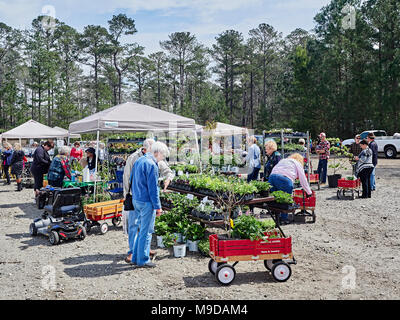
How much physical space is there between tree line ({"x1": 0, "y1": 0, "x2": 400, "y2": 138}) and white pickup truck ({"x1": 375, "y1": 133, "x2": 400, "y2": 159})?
16.8 ft

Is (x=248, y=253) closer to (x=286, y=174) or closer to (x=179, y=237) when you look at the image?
(x=179, y=237)

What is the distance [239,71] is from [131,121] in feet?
125

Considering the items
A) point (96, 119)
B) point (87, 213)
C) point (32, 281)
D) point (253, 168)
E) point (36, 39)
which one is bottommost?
point (32, 281)

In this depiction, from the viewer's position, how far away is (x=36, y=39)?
33750 millimetres

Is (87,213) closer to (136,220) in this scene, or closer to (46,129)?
(136,220)

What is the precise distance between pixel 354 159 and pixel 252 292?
8188 mm

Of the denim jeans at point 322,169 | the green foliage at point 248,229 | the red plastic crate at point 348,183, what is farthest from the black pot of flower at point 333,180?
the green foliage at point 248,229

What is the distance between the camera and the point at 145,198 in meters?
4.68

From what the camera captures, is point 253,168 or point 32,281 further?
point 253,168

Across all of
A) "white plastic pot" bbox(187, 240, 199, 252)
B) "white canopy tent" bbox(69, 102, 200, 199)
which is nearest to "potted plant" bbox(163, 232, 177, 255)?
"white plastic pot" bbox(187, 240, 199, 252)

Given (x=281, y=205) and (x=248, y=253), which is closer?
(x=248, y=253)

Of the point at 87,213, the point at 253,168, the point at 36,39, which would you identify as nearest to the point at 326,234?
the point at 253,168

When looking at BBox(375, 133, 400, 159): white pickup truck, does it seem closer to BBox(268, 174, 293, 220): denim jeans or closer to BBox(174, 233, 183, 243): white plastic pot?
BBox(268, 174, 293, 220): denim jeans

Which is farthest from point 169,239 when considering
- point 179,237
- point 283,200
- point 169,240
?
point 283,200
